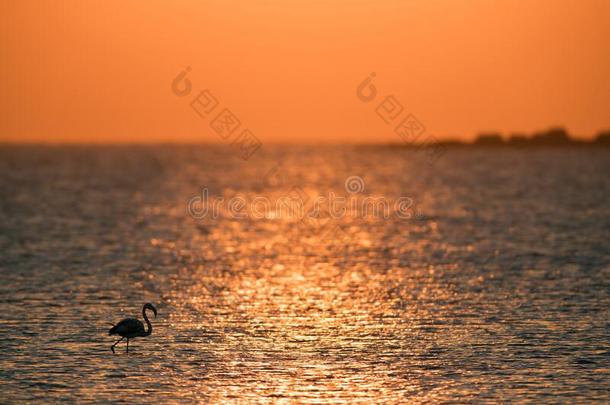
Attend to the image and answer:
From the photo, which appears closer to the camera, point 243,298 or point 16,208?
point 243,298

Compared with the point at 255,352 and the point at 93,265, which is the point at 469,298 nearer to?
the point at 255,352

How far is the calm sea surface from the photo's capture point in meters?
21.7

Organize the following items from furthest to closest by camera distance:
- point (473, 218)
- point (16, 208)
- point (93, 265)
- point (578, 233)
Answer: point (16, 208) < point (473, 218) < point (578, 233) < point (93, 265)

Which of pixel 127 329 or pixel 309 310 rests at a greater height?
pixel 309 310

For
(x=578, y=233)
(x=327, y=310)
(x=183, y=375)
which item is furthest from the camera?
(x=578, y=233)

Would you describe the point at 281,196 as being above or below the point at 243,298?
above

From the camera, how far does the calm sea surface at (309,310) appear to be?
21.7 metres

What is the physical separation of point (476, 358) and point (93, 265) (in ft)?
71.2

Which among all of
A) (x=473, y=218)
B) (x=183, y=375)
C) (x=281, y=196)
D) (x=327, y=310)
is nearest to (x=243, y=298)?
(x=327, y=310)

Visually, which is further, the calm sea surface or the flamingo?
the flamingo

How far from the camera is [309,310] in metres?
30.2

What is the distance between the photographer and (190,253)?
156 ft

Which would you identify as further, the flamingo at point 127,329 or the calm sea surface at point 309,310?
the flamingo at point 127,329

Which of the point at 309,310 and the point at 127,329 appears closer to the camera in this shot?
the point at 127,329
